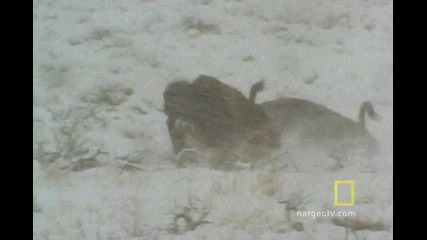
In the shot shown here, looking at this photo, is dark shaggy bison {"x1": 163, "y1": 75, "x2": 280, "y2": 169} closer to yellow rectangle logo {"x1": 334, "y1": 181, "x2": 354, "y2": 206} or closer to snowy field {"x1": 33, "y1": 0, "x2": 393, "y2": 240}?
snowy field {"x1": 33, "y1": 0, "x2": 393, "y2": 240}

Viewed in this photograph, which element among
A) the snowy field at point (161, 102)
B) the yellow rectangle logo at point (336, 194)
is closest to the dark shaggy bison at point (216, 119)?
the snowy field at point (161, 102)

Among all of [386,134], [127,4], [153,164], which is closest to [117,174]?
[153,164]

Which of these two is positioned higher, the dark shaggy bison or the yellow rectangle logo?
the dark shaggy bison

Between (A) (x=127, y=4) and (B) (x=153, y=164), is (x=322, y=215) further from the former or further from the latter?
(A) (x=127, y=4)

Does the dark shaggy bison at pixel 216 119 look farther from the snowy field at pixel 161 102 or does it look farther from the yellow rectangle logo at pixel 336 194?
the yellow rectangle logo at pixel 336 194

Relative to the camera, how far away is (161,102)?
218 centimetres

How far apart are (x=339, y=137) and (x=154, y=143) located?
0.56 metres

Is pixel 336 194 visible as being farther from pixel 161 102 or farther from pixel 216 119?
pixel 161 102

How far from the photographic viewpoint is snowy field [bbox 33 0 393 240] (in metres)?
2.16

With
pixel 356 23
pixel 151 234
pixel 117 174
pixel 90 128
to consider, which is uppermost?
pixel 356 23

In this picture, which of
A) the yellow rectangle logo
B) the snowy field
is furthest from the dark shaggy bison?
the yellow rectangle logo

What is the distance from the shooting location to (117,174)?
2.17 m

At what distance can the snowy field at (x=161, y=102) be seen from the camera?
2.16 metres

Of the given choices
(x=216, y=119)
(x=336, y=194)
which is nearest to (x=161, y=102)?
(x=216, y=119)
